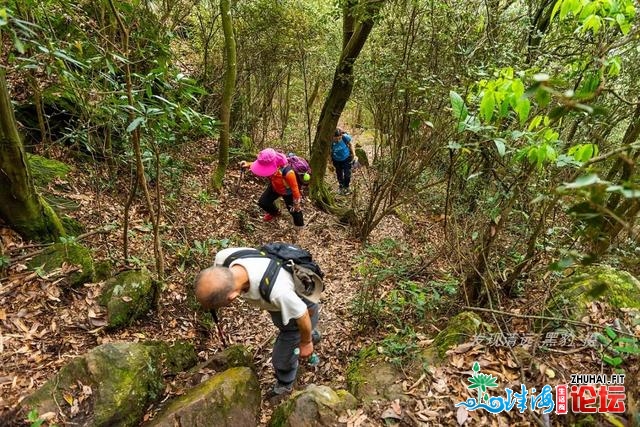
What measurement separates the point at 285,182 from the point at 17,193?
3604mm

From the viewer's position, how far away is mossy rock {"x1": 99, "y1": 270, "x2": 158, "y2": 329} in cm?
374

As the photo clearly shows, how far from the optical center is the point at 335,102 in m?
7.79

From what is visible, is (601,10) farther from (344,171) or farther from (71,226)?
(344,171)

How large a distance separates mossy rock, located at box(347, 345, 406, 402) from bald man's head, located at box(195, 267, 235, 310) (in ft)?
4.57

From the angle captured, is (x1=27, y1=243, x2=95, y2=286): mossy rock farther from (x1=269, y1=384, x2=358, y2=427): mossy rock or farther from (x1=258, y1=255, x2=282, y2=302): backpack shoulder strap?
(x1=269, y1=384, x2=358, y2=427): mossy rock

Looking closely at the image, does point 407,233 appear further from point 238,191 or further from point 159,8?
point 159,8

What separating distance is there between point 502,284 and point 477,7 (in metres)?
3.88

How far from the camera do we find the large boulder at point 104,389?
2.72 m

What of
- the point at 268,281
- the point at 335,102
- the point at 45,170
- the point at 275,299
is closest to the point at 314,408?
the point at 275,299

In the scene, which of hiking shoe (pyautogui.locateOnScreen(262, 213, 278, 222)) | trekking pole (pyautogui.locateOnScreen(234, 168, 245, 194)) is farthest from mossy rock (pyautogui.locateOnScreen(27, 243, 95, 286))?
trekking pole (pyautogui.locateOnScreen(234, 168, 245, 194))

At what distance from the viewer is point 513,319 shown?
3.48 meters

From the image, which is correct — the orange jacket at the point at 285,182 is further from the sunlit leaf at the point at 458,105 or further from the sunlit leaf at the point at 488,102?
the sunlit leaf at the point at 488,102

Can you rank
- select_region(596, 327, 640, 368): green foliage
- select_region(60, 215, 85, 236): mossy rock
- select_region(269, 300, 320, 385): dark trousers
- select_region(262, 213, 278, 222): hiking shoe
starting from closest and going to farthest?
select_region(596, 327, 640, 368): green foliage < select_region(269, 300, 320, 385): dark trousers < select_region(60, 215, 85, 236): mossy rock < select_region(262, 213, 278, 222): hiking shoe

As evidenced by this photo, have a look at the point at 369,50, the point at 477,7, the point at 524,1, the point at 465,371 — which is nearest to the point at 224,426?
the point at 465,371
